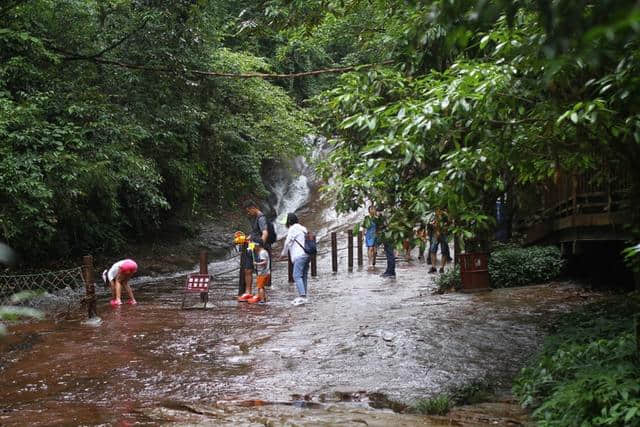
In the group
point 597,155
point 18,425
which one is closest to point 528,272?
point 597,155

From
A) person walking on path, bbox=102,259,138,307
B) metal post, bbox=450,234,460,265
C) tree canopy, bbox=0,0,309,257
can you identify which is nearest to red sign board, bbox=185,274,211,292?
person walking on path, bbox=102,259,138,307

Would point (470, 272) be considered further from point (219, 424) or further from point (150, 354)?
point (219, 424)

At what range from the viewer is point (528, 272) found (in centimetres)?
1316

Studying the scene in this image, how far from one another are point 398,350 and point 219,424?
3.07 meters

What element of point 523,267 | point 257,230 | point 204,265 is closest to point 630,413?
point 257,230

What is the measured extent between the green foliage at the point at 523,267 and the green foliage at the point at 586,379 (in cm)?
571

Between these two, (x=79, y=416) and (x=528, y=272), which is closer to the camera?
(x=79, y=416)

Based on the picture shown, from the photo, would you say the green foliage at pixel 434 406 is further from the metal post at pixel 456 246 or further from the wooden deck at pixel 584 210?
the wooden deck at pixel 584 210

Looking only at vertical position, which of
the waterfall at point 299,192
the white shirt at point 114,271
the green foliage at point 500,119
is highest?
the waterfall at point 299,192

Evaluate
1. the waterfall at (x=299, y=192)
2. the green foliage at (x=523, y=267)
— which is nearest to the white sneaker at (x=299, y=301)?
the green foliage at (x=523, y=267)

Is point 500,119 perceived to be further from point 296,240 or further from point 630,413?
point 296,240

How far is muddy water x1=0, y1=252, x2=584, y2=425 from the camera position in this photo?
609cm

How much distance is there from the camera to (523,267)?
1321cm

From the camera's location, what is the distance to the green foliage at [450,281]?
Result: 13016 millimetres
